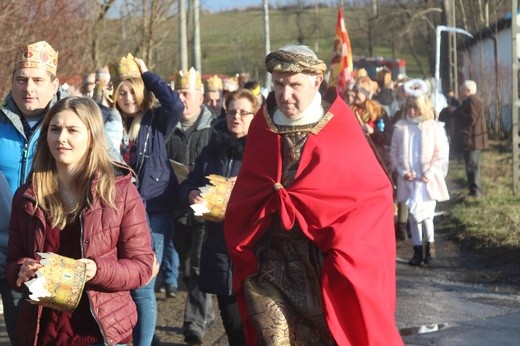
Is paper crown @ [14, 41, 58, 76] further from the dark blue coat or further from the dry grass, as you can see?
the dry grass

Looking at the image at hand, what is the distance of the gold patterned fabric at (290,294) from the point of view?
5.34m

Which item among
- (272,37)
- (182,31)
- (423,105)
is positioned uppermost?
(272,37)

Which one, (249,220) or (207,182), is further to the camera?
(207,182)

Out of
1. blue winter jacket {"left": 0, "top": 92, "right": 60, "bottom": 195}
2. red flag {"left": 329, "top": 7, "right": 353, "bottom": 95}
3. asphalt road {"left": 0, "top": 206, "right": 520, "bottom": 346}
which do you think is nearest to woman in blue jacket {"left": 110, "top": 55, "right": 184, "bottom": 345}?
asphalt road {"left": 0, "top": 206, "right": 520, "bottom": 346}

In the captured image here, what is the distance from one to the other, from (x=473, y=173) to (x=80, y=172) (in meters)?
14.2

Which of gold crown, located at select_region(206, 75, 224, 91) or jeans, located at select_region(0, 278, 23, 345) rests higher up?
gold crown, located at select_region(206, 75, 224, 91)

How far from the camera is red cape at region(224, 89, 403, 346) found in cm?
530

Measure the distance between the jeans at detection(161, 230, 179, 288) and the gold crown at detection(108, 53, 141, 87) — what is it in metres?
2.63

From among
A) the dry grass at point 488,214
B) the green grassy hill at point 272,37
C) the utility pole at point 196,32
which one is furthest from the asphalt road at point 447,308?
the green grassy hill at point 272,37

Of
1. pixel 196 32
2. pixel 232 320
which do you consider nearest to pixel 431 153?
pixel 232 320

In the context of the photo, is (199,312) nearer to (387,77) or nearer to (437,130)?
(437,130)

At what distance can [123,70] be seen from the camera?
7953 mm

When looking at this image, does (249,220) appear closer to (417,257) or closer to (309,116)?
(309,116)

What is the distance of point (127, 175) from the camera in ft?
16.7
